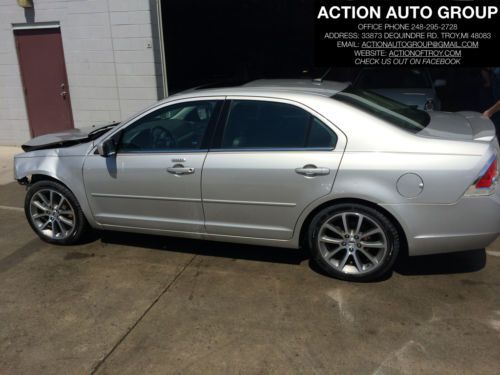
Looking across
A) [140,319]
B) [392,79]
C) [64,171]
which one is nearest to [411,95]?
[392,79]

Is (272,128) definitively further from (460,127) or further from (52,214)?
(52,214)

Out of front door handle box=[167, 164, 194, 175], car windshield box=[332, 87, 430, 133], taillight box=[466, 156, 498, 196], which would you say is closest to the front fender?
front door handle box=[167, 164, 194, 175]

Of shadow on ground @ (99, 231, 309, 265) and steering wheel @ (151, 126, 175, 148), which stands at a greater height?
steering wheel @ (151, 126, 175, 148)

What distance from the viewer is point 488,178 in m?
3.49

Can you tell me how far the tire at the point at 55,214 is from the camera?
4773 mm

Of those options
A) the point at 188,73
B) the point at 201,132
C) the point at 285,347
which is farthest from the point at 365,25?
the point at 188,73

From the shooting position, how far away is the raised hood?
12.1 feet

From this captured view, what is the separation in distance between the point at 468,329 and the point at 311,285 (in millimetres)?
1187

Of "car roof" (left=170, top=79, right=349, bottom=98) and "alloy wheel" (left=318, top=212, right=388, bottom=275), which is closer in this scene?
"alloy wheel" (left=318, top=212, right=388, bottom=275)

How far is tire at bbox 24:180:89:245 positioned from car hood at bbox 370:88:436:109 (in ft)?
16.5

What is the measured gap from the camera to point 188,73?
17953 mm

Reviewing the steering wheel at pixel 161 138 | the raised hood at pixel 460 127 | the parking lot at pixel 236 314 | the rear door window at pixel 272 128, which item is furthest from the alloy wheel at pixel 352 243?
the steering wheel at pixel 161 138

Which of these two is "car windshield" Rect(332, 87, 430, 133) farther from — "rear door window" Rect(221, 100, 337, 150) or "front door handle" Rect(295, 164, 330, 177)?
"front door handle" Rect(295, 164, 330, 177)

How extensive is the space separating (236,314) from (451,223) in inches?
67.9
